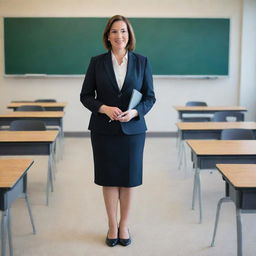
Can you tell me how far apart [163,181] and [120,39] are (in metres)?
2.69

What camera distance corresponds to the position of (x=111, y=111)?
3098 millimetres

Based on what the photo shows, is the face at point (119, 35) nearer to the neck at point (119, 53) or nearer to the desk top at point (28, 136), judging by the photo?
the neck at point (119, 53)

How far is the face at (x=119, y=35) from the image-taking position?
3.16 meters

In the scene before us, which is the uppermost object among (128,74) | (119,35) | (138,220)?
(119,35)

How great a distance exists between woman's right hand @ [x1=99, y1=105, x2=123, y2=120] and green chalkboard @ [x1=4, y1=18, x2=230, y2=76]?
551cm

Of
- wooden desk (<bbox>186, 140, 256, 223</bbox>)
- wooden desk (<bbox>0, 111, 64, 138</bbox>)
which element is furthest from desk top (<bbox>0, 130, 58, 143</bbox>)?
wooden desk (<bbox>186, 140, 256, 223</bbox>)

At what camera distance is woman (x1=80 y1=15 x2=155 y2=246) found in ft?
10.5

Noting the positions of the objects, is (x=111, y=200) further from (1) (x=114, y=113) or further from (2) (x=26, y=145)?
(2) (x=26, y=145)

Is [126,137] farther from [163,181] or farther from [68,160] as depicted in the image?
[68,160]

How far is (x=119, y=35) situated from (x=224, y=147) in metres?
1.38

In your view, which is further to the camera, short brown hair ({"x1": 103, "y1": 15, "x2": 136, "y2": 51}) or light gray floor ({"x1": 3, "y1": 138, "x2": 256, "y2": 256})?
Result: light gray floor ({"x1": 3, "y1": 138, "x2": 256, "y2": 256})

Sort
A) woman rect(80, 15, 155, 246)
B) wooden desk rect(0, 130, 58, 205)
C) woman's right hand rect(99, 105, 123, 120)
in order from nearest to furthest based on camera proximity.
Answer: woman's right hand rect(99, 105, 123, 120) < woman rect(80, 15, 155, 246) < wooden desk rect(0, 130, 58, 205)

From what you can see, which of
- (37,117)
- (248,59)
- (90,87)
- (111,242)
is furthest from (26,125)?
(248,59)

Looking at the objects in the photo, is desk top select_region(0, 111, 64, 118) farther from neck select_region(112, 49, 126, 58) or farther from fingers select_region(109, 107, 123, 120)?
fingers select_region(109, 107, 123, 120)
